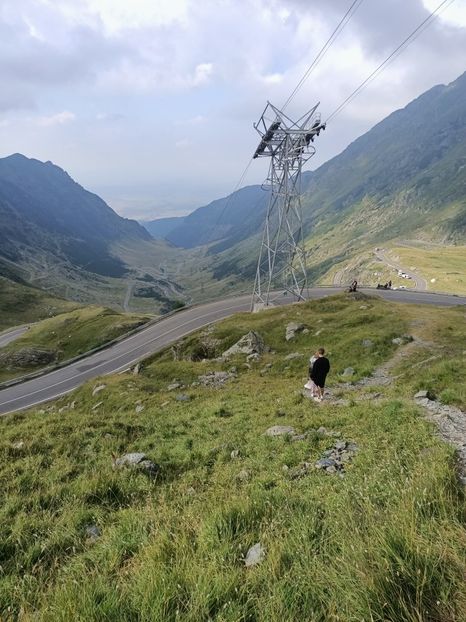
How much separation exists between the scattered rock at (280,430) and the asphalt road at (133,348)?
42412 mm

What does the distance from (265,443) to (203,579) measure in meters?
8.36

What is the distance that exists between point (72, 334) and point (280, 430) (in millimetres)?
80162

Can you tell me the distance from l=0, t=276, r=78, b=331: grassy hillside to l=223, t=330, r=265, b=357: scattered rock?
12571 cm

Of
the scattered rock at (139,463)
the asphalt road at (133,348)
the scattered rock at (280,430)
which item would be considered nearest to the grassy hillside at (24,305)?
the asphalt road at (133,348)

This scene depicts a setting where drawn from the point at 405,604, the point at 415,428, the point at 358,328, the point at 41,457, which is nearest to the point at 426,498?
the point at 405,604

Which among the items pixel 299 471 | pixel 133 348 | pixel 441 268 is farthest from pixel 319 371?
pixel 441 268

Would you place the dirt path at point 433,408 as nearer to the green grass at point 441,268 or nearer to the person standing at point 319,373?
the person standing at point 319,373

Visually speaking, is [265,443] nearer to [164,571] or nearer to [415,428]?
[415,428]

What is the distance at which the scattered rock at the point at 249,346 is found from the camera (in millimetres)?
37094

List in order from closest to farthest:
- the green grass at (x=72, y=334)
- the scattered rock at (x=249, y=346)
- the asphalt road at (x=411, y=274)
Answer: the scattered rock at (x=249, y=346) → the green grass at (x=72, y=334) → the asphalt road at (x=411, y=274)

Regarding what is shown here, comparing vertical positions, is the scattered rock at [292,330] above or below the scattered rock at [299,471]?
below

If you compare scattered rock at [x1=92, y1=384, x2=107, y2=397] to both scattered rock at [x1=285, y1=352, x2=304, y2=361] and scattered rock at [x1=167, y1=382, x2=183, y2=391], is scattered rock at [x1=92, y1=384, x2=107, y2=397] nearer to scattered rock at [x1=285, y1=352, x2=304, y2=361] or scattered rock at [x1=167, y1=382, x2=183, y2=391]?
scattered rock at [x1=167, y1=382, x2=183, y2=391]

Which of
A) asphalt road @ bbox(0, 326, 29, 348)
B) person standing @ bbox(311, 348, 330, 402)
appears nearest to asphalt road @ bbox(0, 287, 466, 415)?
person standing @ bbox(311, 348, 330, 402)

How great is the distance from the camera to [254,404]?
19703 mm
